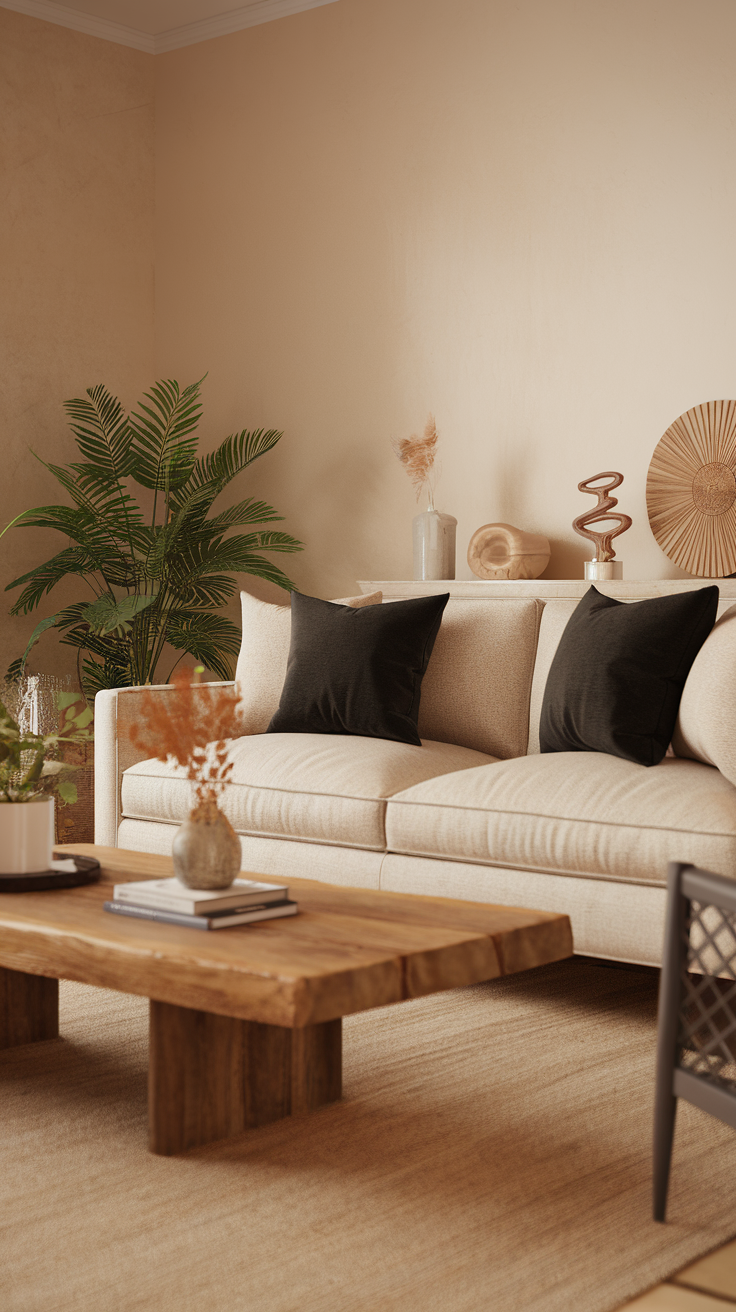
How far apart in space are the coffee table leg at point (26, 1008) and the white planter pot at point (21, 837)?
0.82 ft

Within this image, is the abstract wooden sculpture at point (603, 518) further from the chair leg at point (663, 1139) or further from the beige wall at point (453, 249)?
the chair leg at point (663, 1139)

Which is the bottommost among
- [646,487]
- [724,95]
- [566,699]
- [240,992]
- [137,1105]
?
[137,1105]

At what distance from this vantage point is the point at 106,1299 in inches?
60.7

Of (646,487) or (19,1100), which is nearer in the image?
(19,1100)

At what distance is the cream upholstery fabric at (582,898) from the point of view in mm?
2621

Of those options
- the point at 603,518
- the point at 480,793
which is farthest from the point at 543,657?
the point at 480,793

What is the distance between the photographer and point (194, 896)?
2.02 metres

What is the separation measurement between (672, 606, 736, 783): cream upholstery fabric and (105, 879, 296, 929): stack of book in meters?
1.21

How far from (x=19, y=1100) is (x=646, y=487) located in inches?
110

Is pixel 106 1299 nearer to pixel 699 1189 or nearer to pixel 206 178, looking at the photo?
pixel 699 1189

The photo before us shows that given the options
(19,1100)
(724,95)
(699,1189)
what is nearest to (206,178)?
(724,95)

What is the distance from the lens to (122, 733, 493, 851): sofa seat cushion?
3113 mm

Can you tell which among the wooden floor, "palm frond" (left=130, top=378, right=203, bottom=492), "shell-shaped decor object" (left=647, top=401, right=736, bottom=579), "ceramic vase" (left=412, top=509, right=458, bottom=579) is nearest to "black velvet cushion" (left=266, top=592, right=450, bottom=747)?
"ceramic vase" (left=412, top=509, right=458, bottom=579)

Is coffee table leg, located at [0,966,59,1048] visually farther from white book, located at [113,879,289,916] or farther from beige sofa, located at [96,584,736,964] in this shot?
beige sofa, located at [96,584,736,964]
